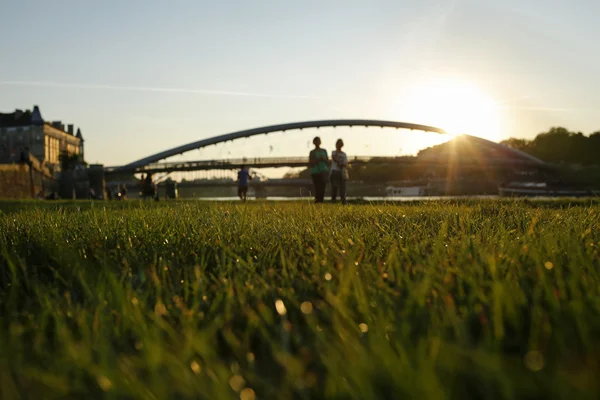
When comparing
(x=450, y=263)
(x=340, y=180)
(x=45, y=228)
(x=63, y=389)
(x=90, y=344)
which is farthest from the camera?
(x=340, y=180)

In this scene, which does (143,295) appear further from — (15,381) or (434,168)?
(434,168)

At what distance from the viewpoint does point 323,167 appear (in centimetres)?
1886

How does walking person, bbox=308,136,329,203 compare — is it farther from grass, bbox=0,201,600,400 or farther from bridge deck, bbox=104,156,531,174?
bridge deck, bbox=104,156,531,174

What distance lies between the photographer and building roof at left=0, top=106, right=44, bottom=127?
460 ft

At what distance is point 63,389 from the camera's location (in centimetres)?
151

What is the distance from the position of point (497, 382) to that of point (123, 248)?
133 inches

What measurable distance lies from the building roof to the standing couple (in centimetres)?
13570

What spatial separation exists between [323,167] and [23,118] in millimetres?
141298

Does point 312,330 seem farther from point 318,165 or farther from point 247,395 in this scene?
point 318,165

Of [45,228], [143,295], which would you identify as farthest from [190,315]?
[45,228]

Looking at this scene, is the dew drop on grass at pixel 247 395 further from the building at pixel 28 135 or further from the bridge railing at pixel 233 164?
the building at pixel 28 135

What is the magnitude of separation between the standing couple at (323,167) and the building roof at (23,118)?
13570 cm

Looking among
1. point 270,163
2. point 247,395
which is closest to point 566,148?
point 270,163

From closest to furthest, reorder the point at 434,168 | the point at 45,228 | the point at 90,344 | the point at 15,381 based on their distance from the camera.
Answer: the point at 15,381 → the point at 90,344 → the point at 45,228 → the point at 434,168
